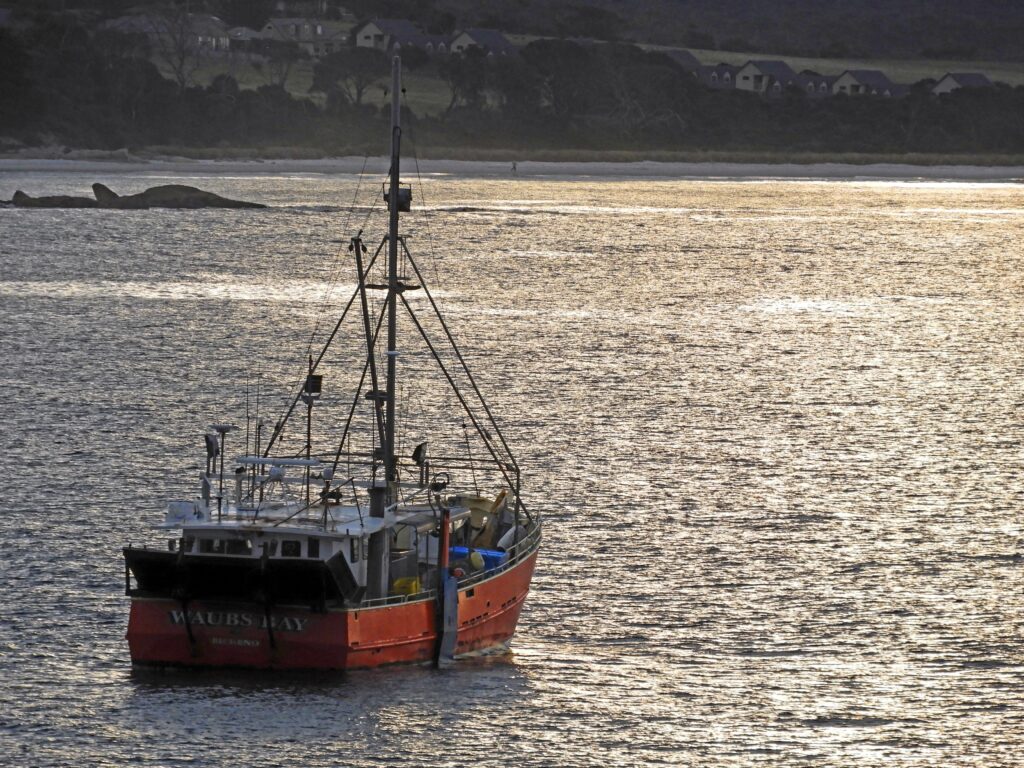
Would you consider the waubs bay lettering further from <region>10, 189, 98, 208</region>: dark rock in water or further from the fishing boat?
<region>10, 189, 98, 208</region>: dark rock in water

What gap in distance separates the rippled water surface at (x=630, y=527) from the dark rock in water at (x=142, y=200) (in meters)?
55.8

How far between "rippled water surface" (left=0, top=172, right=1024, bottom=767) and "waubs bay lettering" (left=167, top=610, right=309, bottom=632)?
3.87ft

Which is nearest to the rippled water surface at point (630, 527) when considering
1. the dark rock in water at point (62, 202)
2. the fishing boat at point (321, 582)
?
the fishing boat at point (321, 582)

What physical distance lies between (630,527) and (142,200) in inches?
5664

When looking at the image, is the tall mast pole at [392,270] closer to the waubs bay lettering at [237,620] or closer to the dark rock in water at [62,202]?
the waubs bay lettering at [237,620]

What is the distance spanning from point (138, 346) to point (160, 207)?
337ft

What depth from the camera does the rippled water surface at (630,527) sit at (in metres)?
33.0

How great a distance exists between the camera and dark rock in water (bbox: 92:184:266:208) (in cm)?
17650

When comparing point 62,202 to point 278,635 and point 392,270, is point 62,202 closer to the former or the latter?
point 392,270

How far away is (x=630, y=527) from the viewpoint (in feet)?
159

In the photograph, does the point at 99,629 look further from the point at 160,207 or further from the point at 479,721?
the point at 160,207

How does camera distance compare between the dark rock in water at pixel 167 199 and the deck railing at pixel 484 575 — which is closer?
the deck railing at pixel 484 575

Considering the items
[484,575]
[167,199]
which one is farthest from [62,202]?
[484,575]

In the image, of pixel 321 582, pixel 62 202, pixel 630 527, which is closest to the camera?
pixel 321 582
